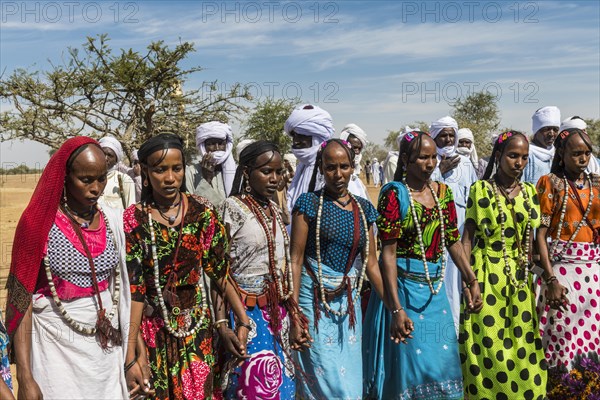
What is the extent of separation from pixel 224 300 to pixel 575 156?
9.90ft

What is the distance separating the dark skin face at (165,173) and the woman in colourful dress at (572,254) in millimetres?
2910

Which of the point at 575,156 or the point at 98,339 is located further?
the point at 575,156

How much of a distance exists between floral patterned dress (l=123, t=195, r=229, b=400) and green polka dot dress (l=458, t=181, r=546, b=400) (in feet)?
6.95

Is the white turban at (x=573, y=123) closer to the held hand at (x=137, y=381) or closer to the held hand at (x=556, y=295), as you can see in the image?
the held hand at (x=556, y=295)

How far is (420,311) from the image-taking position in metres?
4.75

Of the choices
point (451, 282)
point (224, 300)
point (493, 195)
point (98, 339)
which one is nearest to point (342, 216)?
point (224, 300)

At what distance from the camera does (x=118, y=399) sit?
11.4 feet

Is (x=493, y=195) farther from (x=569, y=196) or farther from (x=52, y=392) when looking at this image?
(x=52, y=392)

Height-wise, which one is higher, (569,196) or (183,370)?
(569,196)

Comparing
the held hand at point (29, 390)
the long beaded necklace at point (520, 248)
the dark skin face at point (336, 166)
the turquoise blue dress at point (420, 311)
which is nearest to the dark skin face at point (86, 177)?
the held hand at point (29, 390)

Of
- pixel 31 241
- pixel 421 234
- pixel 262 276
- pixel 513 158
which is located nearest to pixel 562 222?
pixel 513 158

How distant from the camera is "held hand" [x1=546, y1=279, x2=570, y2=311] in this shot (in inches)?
205

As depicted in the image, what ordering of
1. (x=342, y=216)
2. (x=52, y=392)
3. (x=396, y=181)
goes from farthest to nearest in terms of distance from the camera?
(x=396, y=181) → (x=342, y=216) → (x=52, y=392)

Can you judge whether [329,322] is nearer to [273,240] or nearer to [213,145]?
[273,240]
